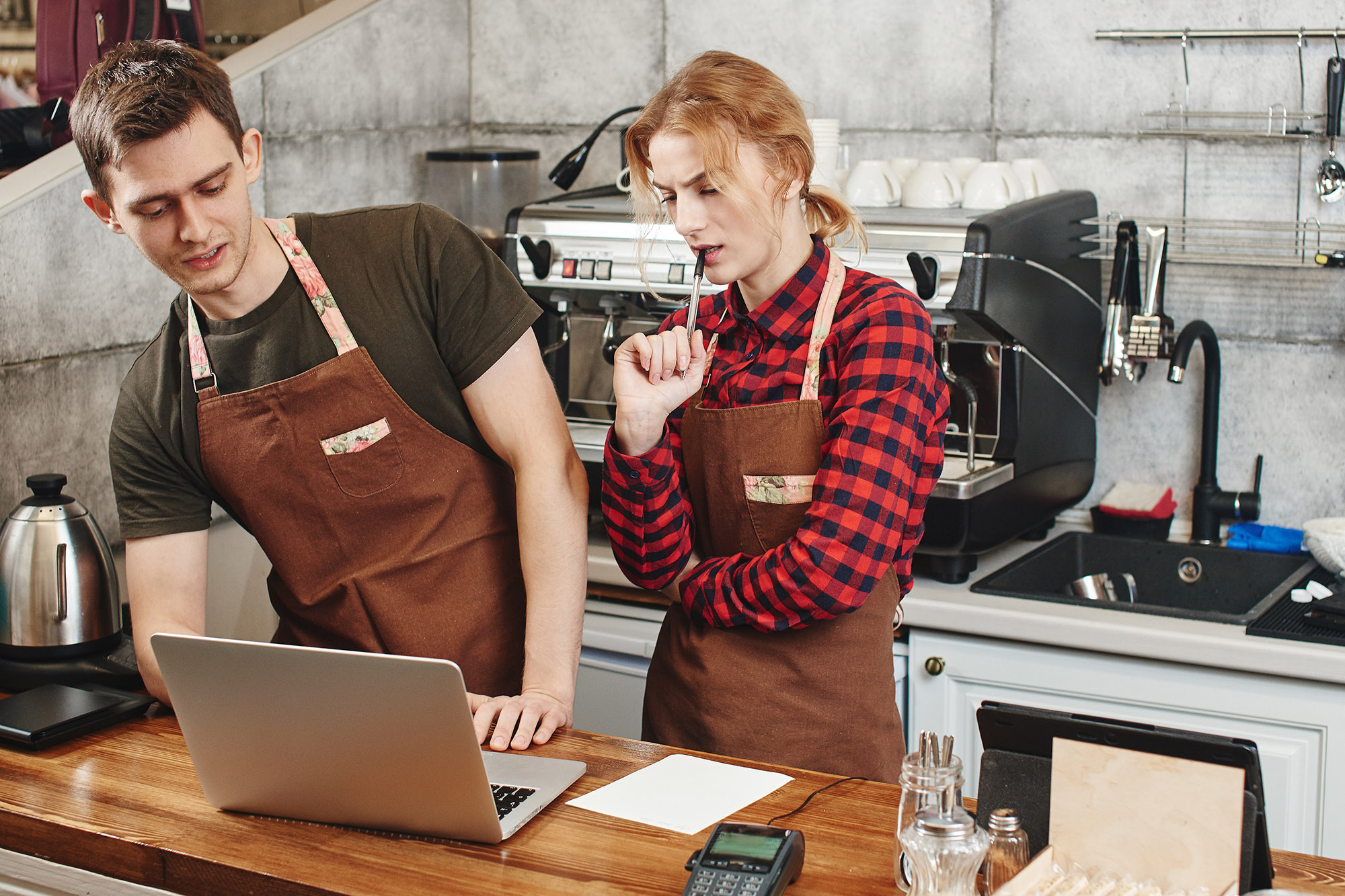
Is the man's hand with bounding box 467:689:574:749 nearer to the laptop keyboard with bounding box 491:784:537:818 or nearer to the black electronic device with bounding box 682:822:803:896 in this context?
the laptop keyboard with bounding box 491:784:537:818

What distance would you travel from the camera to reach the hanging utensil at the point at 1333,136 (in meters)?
2.42

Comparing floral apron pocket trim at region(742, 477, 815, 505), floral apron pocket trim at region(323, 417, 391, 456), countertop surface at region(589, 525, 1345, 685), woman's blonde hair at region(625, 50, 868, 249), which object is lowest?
countertop surface at region(589, 525, 1345, 685)

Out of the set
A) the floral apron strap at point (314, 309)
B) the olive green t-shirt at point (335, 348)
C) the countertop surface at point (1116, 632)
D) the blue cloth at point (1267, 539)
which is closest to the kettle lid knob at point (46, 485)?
the olive green t-shirt at point (335, 348)

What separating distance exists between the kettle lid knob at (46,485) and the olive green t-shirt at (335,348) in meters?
0.26

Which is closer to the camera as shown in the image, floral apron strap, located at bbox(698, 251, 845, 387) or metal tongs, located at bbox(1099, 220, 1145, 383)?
floral apron strap, located at bbox(698, 251, 845, 387)

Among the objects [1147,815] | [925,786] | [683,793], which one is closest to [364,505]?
[683,793]

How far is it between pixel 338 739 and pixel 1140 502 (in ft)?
6.27

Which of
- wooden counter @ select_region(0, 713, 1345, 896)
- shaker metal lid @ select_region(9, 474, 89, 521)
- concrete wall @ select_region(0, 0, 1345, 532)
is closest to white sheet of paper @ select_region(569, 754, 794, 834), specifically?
wooden counter @ select_region(0, 713, 1345, 896)

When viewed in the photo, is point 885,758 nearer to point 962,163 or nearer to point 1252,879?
point 1252,879

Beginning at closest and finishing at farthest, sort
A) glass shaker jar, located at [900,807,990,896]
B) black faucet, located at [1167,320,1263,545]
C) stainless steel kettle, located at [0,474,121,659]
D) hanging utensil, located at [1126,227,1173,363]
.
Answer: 1. glass shaker jar, located at [900,807,990,896]
2. stainless steel kettle, located at [0,474,121,659]
3. hanging utensil, located at [1126,227,1173,363]
4. black faucet, located at [1167,320,1263,545]

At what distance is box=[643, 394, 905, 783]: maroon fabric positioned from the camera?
161 centimetres

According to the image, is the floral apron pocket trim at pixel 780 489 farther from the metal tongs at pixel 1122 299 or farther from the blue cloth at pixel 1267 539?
the blue cloth at pixel 1267 539

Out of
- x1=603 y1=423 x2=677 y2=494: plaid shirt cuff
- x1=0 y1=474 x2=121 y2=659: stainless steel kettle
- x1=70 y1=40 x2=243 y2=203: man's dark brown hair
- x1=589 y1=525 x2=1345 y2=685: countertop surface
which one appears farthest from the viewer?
x1=589 y1=525 x2=1345 y2=685: countertop surface

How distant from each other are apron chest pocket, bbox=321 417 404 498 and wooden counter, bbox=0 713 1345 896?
403 millimetres
